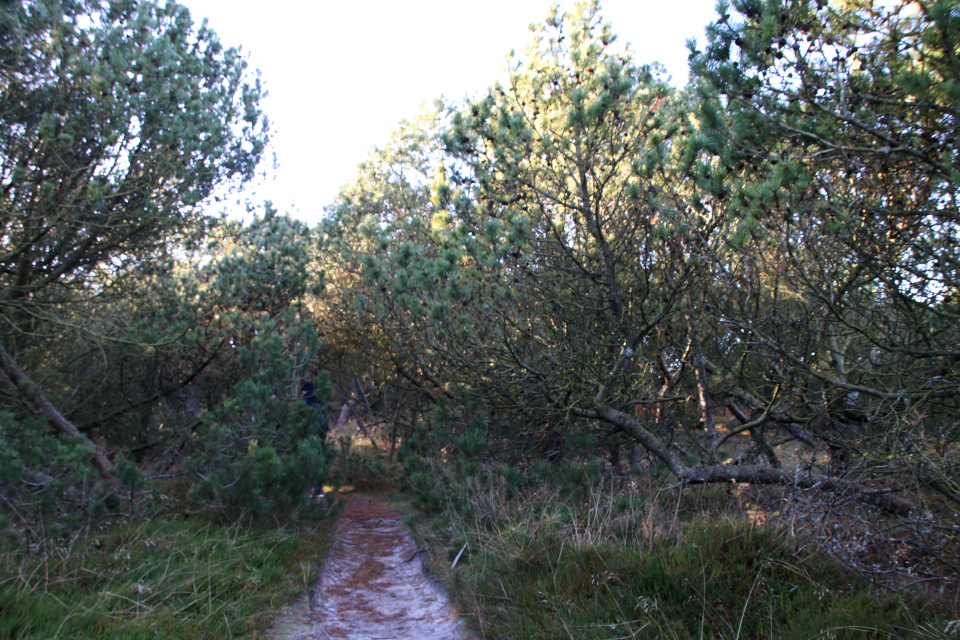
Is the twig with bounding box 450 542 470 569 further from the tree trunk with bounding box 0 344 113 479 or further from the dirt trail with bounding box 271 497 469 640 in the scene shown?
the tree trunk with bounding box 0 344 113 479

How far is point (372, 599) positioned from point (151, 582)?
5.92ft

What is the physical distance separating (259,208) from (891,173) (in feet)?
26.4

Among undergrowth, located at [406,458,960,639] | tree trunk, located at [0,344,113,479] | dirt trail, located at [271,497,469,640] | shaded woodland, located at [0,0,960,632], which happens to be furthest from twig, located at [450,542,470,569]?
tree trunk, located at [0,344,113,479]

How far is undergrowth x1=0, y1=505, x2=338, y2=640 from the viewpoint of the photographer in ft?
10.8

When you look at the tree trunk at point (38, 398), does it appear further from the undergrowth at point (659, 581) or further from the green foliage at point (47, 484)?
the undergrowth at point (659, 581)

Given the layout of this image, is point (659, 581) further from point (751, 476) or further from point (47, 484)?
point (47, 484)

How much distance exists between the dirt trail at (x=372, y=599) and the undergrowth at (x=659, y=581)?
0.23m

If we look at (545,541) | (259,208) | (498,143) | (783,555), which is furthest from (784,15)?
(259,208)

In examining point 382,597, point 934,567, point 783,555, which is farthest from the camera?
point 382,597

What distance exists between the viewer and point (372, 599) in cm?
506

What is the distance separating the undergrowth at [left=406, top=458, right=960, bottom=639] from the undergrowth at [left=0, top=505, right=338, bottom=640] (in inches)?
58.5

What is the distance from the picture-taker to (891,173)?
3.82 metres

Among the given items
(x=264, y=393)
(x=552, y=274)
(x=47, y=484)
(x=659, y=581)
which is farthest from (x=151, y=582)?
(x=552, y=274)

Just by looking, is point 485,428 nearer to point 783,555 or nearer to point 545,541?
point 545,541
